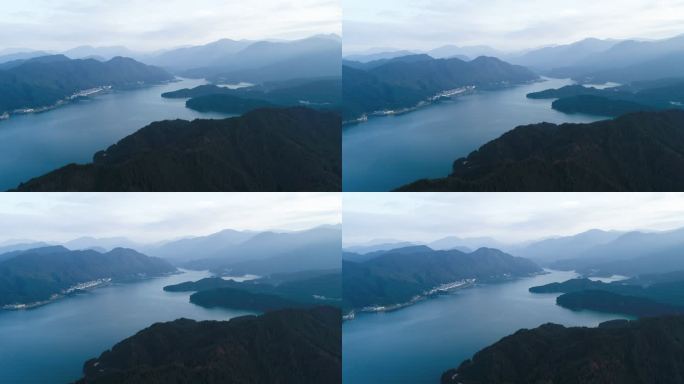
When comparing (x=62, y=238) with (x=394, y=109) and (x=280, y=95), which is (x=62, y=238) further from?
(x=394, y=109)

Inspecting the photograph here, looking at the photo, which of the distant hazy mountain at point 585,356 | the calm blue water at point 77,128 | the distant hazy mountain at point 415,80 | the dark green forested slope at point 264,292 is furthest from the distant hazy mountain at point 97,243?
the distant hazy mountain at point 585,356

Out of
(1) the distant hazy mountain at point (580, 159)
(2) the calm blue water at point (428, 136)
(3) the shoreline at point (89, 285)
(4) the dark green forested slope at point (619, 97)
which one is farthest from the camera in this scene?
(3) the shoreline at point (89, 285)

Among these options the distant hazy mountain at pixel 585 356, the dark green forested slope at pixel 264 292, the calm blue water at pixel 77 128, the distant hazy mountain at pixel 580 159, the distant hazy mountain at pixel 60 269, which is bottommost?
the distant hazy mountain at pixel 585 356

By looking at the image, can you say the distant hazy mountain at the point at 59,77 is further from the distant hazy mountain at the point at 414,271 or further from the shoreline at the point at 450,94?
the distant hazy mountain at the point at 414,271

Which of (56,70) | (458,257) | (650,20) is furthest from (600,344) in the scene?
(56,70)

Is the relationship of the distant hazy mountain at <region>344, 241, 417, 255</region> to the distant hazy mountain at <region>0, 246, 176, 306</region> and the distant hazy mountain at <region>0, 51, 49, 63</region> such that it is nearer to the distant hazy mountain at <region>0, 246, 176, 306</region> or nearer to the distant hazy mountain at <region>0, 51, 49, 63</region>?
the distant hazy mountain at <region>0, 246, 176, 306</region>

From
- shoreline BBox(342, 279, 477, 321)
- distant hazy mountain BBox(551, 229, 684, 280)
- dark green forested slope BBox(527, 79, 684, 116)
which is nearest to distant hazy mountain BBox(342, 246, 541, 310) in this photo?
shoreline BBox(342, 279, 477, 321)

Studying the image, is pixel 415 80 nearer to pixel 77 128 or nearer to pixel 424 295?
pixel 424 295
